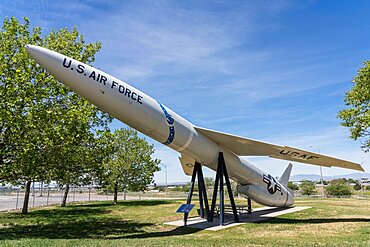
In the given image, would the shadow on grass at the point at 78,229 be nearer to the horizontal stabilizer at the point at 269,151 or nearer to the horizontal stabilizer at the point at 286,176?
the horizontal stabilizer at the point at 269,151

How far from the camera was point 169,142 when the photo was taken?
11.4 meters

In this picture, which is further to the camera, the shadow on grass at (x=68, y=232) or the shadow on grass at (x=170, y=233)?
the shadow on grass at (x=68, y=232)

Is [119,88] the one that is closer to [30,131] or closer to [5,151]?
[30,131]

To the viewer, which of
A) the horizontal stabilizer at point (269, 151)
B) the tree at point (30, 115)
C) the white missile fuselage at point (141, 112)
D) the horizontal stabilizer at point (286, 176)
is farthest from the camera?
the horizontal stabilizer at point (286, 176)

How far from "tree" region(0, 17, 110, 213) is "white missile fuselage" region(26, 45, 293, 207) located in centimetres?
216

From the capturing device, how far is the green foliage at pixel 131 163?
29984 millimetres

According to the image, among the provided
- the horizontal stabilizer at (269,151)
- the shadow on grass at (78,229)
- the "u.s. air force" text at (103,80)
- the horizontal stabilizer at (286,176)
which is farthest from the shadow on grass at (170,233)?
the horizontal stabilizer at (286,176)

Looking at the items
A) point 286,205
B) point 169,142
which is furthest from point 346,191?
point 169,142

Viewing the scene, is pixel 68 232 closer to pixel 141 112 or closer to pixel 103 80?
pixel 141 112

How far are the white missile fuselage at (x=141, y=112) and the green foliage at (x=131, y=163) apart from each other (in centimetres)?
1702

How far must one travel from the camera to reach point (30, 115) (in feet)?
33.0

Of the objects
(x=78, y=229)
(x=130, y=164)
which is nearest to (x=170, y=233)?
(x=78, y=229)

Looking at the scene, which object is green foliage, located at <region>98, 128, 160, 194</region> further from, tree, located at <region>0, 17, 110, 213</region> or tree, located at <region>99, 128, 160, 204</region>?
tree, located at <region>0, 17, 110, 213</region>

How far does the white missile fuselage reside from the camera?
28.5ft
